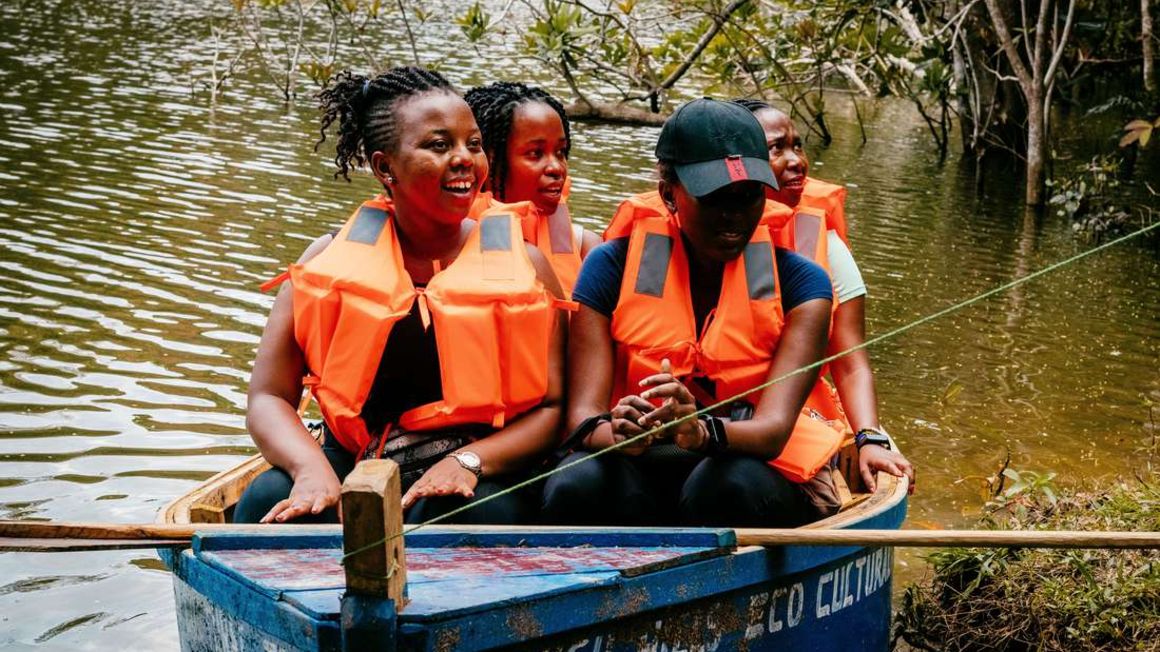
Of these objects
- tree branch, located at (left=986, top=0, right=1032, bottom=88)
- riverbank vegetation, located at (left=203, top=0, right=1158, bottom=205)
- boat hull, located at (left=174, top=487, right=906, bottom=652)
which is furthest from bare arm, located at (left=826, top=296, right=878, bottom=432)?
tree branch, located at (left=986, top=0, right=1032, bottom=88)

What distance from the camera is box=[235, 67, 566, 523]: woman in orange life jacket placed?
3201 mm

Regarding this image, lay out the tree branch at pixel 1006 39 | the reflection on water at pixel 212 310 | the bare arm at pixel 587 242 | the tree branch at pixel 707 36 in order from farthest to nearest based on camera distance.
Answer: the tree branch at pixel 707 36 → the tree branch at pixel 1006 39 → the reflection on water at pixel 212 310 → the bare arm at pixel 587 242

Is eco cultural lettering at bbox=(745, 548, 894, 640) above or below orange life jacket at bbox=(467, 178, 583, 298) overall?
below

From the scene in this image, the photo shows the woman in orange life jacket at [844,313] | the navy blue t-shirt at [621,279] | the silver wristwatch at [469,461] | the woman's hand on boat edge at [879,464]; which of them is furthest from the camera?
the woman in orange life jacket at [844,313]

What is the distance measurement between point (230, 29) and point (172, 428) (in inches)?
662

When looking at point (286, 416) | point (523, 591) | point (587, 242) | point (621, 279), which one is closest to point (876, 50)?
point (587, 242)

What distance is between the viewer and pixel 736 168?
324 cm

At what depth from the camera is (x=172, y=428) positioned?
5863 mm

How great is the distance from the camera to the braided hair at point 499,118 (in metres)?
4.39

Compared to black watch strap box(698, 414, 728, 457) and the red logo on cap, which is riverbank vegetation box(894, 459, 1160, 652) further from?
the red logo on cap

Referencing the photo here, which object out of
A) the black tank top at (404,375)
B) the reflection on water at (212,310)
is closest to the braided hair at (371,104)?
the black tank top at (404,375)

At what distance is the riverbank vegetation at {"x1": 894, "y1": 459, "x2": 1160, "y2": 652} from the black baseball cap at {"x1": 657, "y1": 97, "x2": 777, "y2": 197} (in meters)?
1.37

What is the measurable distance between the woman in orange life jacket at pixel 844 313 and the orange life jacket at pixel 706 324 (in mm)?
448

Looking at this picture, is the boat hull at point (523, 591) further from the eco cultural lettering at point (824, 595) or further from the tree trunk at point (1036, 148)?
the tree trunk at point (1036, 148)
